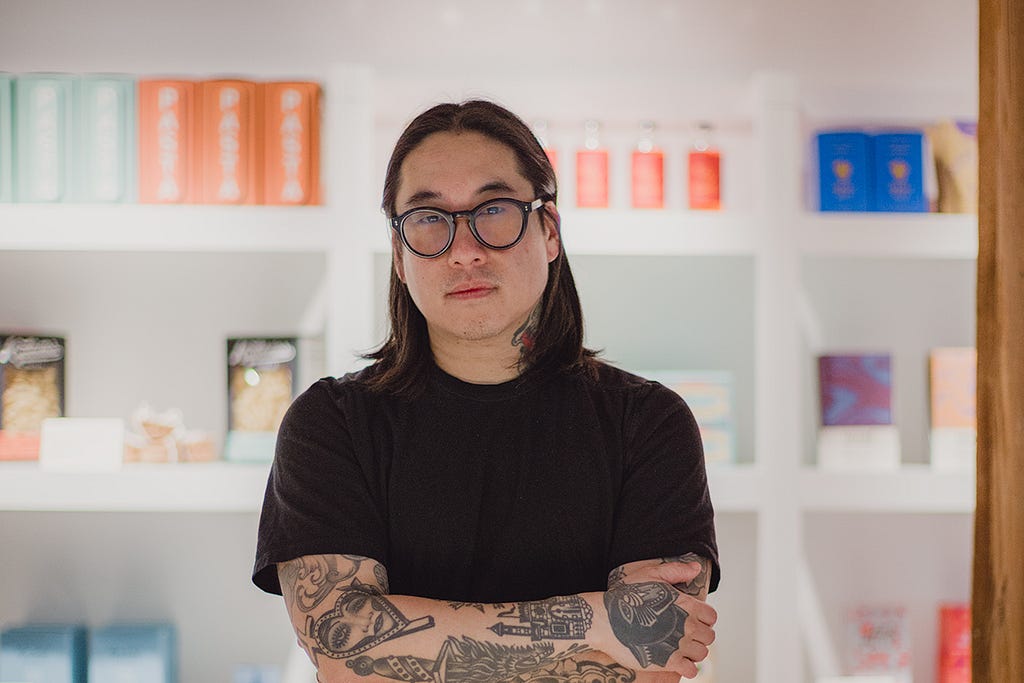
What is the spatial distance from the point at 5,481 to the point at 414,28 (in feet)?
5.05

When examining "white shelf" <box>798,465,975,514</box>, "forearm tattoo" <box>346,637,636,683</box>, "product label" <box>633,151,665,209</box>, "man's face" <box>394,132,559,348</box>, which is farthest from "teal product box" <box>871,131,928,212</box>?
"forearm tattoo" <box>346,637,636,683</box>

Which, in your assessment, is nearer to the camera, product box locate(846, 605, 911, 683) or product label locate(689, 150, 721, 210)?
product label locate(689, 150, 721, 210)

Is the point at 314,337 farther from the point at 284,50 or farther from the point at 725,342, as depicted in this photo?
the point at 725,342

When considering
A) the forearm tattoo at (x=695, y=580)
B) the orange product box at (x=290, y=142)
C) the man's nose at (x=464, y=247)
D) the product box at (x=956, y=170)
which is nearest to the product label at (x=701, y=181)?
the product box at (x=956, y=170)

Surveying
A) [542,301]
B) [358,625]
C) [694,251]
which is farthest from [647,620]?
[694,251]

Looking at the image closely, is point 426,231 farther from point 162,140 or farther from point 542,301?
point 162,140

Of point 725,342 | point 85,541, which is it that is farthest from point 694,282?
point 85,541

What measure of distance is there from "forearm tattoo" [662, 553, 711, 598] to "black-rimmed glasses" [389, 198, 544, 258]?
520 mm

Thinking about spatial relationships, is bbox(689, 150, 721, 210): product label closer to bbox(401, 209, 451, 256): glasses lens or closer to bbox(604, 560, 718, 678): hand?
bbox(401, 209, 451, 256): glasses lens

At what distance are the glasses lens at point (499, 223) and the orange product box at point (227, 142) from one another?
3.18 feet

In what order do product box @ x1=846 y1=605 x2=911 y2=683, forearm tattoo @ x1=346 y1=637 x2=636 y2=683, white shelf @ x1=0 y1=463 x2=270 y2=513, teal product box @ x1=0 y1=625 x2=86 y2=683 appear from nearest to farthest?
forearm tattoo @ x1=346 y1=637 x2=636 y2=683 → white shelf @ x1=0 y1=463 x2=270 y2=513 → teal product box @ x1=0 y1=625 x2=86 y2=683 → product box @ x1=846 y1=605 x2=911 y2=683

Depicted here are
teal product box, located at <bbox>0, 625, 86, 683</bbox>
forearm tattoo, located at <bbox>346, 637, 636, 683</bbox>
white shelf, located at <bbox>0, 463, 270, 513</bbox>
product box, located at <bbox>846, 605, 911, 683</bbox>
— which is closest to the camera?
forearm tattoo, located at <bbox>346, 637, 636, 683</bbox>

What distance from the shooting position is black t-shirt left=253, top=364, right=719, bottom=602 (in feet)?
4.18

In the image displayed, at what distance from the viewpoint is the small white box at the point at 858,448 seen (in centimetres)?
215
